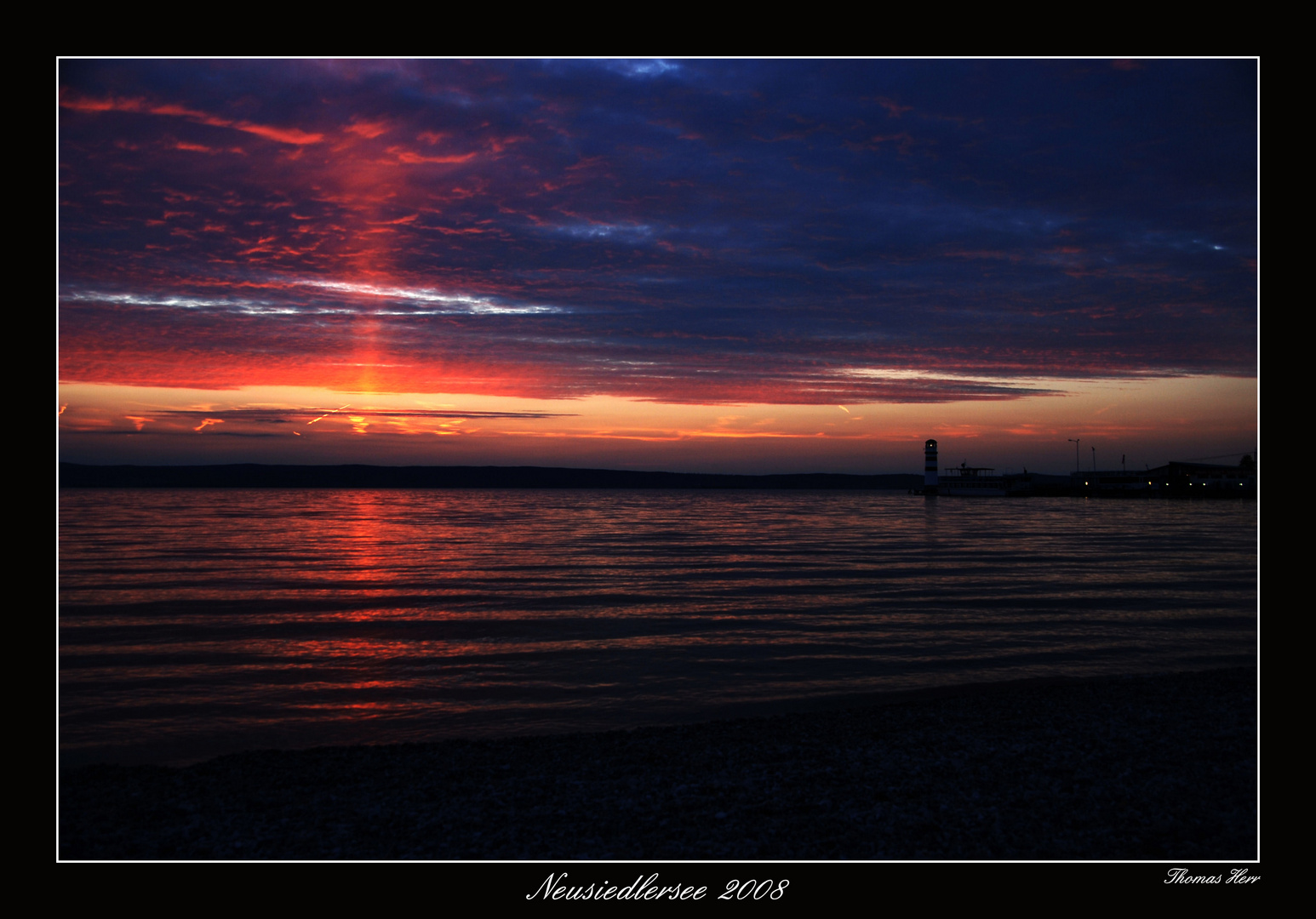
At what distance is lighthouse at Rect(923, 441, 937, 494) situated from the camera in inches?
6614

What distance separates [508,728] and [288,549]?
3478cm

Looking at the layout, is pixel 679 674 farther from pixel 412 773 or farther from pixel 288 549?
pixel 288 549

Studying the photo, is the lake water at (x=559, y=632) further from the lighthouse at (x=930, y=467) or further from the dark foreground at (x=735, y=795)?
the lighthouse at (x=930, y=467)

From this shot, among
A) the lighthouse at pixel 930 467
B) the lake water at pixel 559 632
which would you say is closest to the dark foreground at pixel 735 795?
the lake water at pixel 559 632

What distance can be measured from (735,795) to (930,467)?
179 meters

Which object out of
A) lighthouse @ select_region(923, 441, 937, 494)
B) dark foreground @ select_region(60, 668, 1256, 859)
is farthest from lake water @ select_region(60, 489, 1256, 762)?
lighthouse @ select_region(923, 441, 937, 494)

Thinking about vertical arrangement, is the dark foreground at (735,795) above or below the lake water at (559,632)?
above

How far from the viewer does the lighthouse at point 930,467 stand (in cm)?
16800

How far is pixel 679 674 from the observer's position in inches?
563

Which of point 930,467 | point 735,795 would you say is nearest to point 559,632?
point 735,795

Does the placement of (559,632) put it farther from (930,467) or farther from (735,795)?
(930,467)

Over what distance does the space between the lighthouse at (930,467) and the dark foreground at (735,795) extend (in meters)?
165
